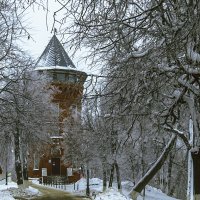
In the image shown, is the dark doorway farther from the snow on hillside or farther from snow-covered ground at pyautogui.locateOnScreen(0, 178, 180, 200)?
the snow on hillside

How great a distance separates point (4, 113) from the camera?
19.0m

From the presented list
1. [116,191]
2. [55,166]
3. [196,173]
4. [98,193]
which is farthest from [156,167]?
[55,166]

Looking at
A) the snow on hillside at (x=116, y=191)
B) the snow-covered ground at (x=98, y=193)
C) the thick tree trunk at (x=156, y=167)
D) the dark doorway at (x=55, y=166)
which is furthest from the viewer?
the dark doorway at (x=55, y=166)

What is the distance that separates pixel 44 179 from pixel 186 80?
40774 millimetres

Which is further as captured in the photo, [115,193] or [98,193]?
[98,193]

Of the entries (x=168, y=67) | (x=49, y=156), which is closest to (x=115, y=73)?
(x=168, y=67)

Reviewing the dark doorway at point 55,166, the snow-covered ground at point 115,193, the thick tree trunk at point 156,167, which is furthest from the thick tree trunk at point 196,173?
the dark doorway at point 55,166

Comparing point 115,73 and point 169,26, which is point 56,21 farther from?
point 115,73

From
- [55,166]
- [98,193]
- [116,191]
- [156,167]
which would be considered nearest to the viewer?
[116,191]

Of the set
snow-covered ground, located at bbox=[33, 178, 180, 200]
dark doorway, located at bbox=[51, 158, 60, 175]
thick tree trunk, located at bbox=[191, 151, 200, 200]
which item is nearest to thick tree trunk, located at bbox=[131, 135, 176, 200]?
snow-covered ground, located at bbox=[33, 178, 180, 200]

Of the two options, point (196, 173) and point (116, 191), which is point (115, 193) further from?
point (196, 173)

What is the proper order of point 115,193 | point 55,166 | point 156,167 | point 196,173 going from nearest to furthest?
point 196,173 → point 115,193 → point 156,167 → point 55,166

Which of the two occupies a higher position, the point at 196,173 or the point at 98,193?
the point at 196,173

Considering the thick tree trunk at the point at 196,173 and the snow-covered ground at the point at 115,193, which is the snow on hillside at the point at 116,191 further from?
the thick tree trunk at the point at 196,173
